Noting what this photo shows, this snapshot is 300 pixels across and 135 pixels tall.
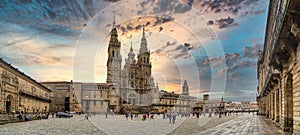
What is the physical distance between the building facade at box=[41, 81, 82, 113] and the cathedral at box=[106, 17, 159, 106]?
1349 cm

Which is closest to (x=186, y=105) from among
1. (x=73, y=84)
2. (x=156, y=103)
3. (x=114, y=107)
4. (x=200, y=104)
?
(x=200, y=104)

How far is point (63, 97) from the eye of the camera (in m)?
94.2

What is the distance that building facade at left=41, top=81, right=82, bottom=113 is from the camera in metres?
91.5

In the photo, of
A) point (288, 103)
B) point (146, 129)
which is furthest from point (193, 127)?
point (288, 103)

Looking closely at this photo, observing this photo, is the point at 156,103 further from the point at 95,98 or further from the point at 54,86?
the point at 54,86

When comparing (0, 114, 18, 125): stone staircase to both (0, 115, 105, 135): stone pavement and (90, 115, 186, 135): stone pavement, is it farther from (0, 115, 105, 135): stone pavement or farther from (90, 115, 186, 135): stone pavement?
(90, 115, 186, 135): stone pavement

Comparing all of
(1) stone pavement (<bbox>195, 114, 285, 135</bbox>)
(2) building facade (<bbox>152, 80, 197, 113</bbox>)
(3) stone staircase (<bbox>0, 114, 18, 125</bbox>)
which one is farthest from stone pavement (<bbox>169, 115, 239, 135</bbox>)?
(2) building facade (<bbox>152, 80, 197, 113</bbox>)

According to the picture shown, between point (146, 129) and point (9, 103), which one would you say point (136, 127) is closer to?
point (146, 129)

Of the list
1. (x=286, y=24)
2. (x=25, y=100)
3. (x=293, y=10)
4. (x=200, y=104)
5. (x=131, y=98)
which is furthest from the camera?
(x=200, y=104)

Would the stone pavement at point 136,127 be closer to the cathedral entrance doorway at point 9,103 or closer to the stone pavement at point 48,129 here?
the stone pavement at point 48,129

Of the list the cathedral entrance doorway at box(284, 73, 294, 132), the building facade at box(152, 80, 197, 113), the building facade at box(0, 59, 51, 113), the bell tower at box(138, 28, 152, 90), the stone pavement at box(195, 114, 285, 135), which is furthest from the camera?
the bell tower at box(138, 28, 152, 90)

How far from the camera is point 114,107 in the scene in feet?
297

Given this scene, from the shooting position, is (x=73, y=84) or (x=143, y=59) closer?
(x=73, y=84)

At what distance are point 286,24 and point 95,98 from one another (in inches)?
3416
